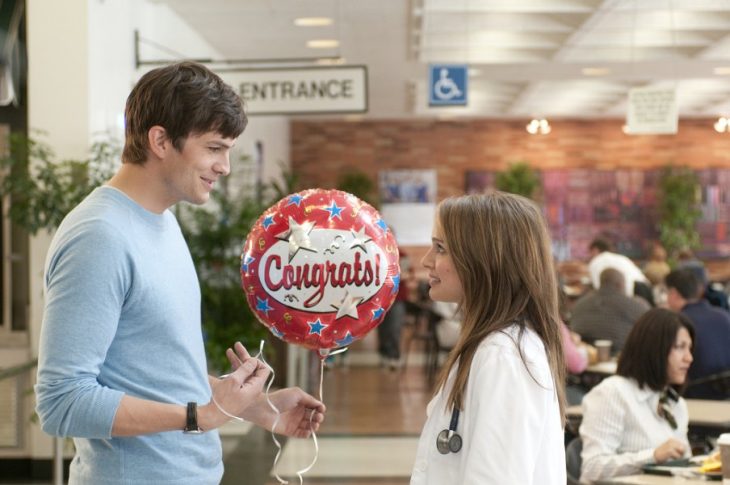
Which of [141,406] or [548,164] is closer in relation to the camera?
[141,406]

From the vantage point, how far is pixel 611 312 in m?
7.05

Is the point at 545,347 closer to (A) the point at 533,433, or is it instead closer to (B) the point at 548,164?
(A) the point at 533,433

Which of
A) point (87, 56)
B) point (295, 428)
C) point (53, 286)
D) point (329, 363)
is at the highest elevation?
point (87, 56)

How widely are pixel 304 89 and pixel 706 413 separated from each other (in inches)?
125

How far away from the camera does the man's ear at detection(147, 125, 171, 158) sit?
177 cm

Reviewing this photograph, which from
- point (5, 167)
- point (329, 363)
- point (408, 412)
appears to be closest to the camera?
point (5, 167)

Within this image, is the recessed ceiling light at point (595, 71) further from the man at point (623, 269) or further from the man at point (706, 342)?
the man at point (706, 342)

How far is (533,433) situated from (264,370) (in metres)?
0.49

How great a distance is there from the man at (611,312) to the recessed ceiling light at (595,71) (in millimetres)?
4426

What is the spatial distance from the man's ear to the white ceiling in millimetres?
6483

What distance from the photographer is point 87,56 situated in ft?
19.9

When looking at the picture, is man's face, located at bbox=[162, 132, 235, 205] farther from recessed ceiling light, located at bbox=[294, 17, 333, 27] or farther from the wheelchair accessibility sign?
recessed ceiling light, located at bbox=[294, 17, 333, 27]

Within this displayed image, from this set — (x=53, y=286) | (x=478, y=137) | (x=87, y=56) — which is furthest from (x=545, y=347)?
(x=478, y=137)

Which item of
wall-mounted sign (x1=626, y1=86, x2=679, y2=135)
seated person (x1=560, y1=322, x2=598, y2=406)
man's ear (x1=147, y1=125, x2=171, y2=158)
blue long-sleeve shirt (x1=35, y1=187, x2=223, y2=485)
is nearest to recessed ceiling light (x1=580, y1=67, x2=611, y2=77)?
wall-mounted sign (x1=626, y1=86, x2=679, y2=135)
